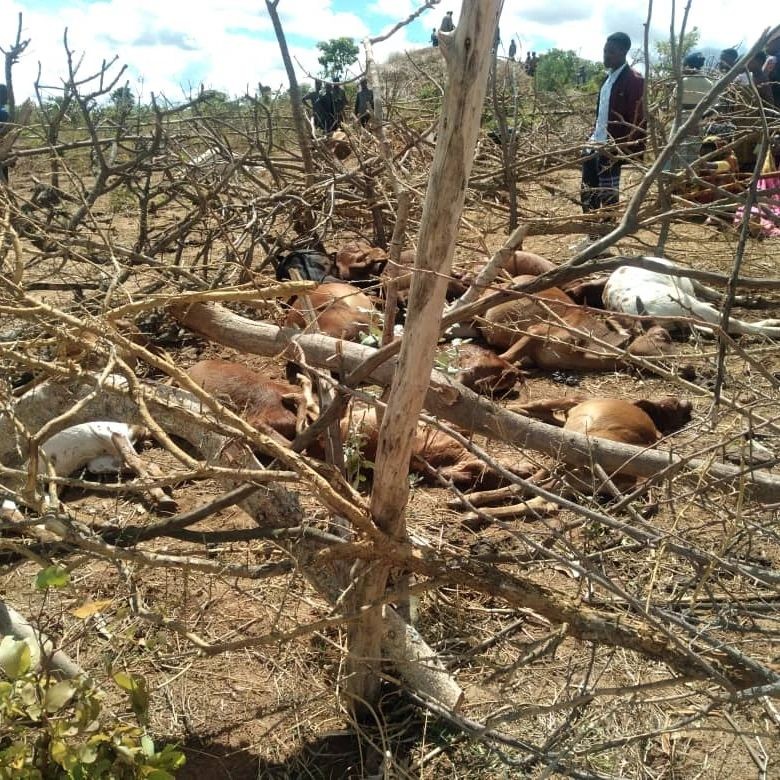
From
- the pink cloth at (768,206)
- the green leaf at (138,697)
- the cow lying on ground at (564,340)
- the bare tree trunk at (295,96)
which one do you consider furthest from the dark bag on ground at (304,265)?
the green leaf at (138,697)

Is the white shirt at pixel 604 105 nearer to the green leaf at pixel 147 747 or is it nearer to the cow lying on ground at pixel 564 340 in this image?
the cow lying on ground at pixel 564 340

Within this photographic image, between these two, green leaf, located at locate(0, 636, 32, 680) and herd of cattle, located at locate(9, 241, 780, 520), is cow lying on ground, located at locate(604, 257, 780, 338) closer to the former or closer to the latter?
herd of cattle, located at locate(9, 241, 780, 520)

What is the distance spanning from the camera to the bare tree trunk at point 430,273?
1909 mm

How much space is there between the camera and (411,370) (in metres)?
2.28

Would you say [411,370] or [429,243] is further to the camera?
[411,370]

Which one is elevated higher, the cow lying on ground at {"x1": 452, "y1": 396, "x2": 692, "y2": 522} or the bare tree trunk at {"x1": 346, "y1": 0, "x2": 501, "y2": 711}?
the bare tree trunk at {"x1": 346, "y1": 0, "x2": 501, "y2": 711}

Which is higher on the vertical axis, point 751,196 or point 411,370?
point 751,196

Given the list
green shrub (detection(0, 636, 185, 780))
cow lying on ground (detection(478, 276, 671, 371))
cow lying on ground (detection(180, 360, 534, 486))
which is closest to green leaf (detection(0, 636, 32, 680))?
green shrub (detection(0, 636, 185, 780))

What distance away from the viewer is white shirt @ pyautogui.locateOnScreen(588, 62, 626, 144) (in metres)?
8.31

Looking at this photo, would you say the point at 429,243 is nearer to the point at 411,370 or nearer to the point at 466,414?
the point at 411,370

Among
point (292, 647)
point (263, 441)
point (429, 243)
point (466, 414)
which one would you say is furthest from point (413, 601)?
point (429, 243)

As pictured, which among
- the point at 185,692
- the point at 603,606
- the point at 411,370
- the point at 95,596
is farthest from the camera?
the point at 95,596

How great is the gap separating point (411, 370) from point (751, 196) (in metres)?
1.00

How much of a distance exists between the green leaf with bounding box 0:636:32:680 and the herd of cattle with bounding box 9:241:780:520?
1391 millimetres
